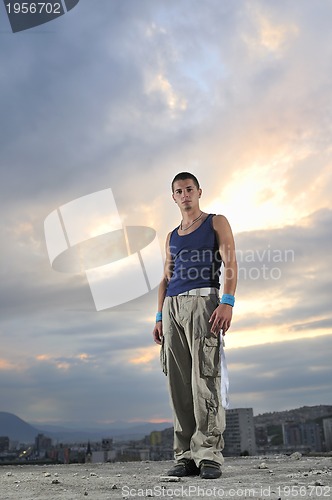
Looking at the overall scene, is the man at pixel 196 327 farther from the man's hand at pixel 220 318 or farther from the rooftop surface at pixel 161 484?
the rooftop surface at pixel 161 484

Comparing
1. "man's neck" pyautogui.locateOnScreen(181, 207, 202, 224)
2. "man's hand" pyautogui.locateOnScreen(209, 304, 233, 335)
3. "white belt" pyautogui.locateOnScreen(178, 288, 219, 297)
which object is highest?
"man's neck" pyautogui.locateOnScreen(181, 207, 202, 224)

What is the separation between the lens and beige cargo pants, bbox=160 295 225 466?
4336 millimetres

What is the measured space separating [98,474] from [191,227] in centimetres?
243

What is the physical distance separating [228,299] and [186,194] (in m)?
0.97

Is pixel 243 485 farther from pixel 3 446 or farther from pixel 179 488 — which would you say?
pixel 3 446

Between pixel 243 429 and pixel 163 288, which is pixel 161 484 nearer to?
pixel 163 288

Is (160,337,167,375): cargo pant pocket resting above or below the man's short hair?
below

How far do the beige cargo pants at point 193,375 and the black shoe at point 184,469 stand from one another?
1.7 inches

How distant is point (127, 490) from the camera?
3.85 m

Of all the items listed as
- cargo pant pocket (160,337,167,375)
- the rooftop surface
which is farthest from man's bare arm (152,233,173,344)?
the rooftop surface

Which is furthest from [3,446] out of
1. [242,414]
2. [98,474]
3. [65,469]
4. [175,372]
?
[175,372]

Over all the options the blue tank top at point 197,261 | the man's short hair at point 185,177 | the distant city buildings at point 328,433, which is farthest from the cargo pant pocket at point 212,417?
the distant city buildings at point 328,433

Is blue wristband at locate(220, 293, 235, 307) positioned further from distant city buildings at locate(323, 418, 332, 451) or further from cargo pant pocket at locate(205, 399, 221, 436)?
distant city buildings at locate(323, 418, 332, 451)

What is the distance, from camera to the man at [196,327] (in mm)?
4352
